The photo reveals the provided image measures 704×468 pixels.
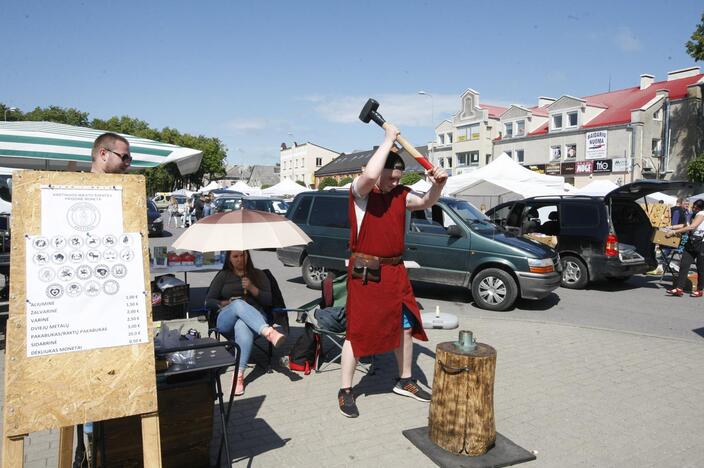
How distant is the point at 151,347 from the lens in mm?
2615

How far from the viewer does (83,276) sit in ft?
8.32

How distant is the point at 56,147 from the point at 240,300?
3184mm

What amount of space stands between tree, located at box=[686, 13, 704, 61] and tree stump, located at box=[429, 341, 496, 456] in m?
35.5

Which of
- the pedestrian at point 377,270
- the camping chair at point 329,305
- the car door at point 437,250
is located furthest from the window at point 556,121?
the pedestrian at point 377,270

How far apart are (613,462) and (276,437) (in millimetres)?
2365

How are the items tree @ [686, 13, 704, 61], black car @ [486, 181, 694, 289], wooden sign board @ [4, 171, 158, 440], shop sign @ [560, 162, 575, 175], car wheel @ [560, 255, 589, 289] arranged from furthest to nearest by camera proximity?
shop sign @ [560, 162, 575, 175], tree @ [686, 13, 704, 61], car wheel @ [560, 255, 589, 289], black car @ [486, 181, 694, 289], wooden sign board @ [4, 171, 158, 440]

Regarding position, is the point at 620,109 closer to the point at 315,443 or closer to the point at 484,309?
the point at 484,309

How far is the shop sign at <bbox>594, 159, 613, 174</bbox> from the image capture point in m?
37.8

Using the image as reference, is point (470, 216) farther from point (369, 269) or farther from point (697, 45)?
point (697, 45)

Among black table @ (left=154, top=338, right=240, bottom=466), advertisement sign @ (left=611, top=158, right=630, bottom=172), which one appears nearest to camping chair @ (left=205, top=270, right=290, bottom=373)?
black table @ (left=154, top=338, right=240, bottom=466)

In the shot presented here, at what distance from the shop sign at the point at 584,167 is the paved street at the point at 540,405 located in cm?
3391

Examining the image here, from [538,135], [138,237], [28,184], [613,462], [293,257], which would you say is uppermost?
[538,135]

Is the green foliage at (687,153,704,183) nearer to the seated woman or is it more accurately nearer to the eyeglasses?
the seated woman

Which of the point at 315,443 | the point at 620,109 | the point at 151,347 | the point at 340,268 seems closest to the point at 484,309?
the point at 340,268
